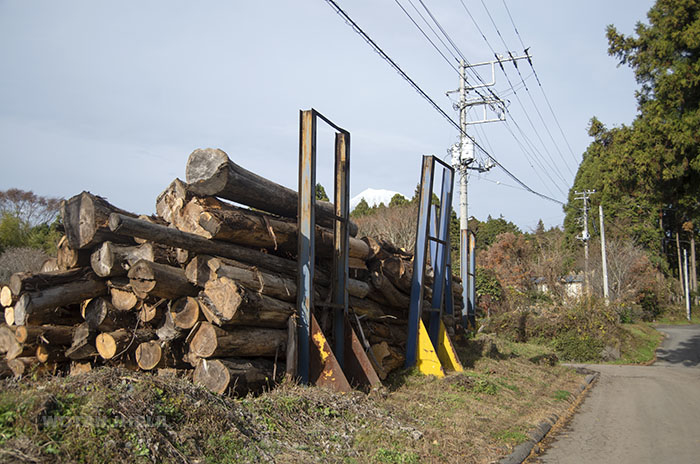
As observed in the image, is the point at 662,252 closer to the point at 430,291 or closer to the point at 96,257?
the point at 430,291

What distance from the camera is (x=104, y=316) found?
268 inches

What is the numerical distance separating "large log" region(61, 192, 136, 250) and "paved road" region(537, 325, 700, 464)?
5811 millimetres

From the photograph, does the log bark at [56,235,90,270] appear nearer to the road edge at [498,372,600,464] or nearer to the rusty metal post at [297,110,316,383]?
the rusty metal post at [297,110,316,383]

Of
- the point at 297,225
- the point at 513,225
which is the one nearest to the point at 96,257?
the point at 297,225

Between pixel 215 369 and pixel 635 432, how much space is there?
5936 millimetres

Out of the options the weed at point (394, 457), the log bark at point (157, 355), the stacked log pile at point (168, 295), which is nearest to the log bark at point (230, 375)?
the stacked log pile at point (168, 295)

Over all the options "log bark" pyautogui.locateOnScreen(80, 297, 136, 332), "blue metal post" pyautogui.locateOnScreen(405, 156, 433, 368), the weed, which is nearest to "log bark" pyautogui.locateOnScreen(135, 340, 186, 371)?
"log bark" pyautogui.locateOnScreen(80, 297, 136, 332)

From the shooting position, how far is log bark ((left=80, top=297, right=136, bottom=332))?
685cm

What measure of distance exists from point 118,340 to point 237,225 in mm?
1963

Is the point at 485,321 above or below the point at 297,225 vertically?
below

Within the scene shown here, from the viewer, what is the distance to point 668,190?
14633mm

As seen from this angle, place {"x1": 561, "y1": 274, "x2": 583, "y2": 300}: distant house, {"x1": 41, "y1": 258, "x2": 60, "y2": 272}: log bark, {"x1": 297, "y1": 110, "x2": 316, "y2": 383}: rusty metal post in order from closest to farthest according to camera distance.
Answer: {"x1": 41, "y1": 258, "x2": 60, "y2": 272}: log bark, {"x1": 297, "y1": 110, "x2": 316, "y2": 383}: rusty metal post, {"x1": 561, "y1": 274, "x2": 583, "y2": 300}: distant house

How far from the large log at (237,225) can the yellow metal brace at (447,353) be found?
14.7 feet

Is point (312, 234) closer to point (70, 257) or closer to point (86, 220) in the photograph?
point (86, 220)
